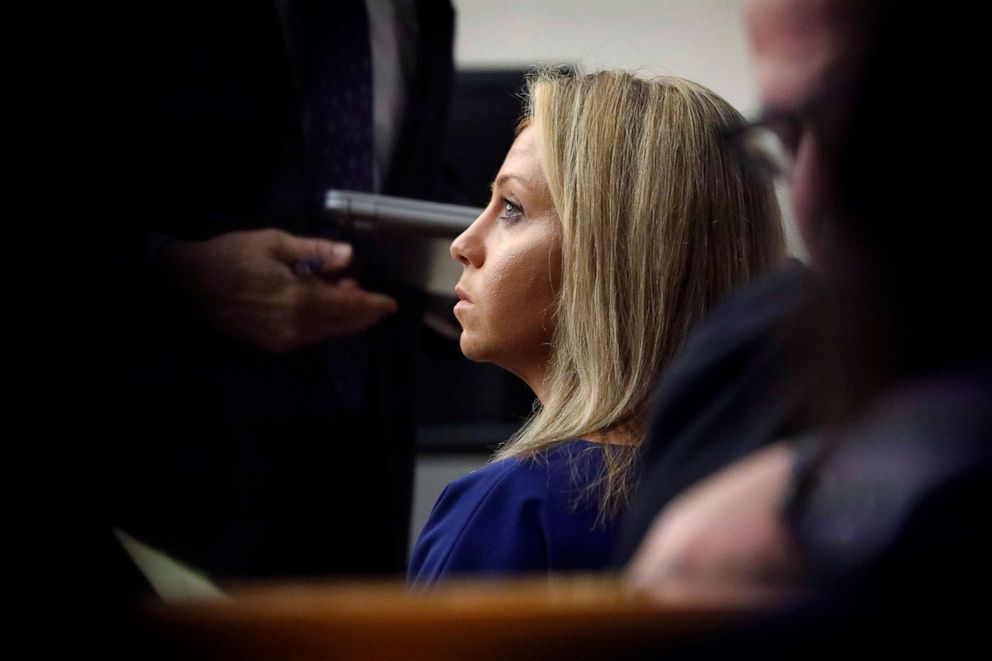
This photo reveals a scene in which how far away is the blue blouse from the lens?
31.1 inches

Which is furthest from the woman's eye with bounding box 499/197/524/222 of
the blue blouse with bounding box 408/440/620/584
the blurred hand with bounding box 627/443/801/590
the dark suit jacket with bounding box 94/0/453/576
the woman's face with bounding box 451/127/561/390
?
the blurred hand with bounding box 627/443/801/590

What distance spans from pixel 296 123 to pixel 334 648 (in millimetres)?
676

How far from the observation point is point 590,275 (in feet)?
3.09

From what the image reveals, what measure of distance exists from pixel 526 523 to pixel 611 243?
0.26 meters

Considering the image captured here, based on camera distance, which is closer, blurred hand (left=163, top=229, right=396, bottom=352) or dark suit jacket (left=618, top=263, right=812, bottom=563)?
dark suit jacket (left=618, top=263, right=812, bottom=563)

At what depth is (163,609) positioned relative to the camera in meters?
0.32

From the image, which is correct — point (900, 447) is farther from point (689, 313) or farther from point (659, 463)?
point (689, 313)

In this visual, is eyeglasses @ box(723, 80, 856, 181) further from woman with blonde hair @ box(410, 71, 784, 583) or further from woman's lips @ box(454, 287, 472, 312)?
woman's lips @ box(454, 287, 472, 312)

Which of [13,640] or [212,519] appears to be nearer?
[13,640]

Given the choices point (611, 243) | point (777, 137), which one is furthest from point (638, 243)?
point (777, 137)

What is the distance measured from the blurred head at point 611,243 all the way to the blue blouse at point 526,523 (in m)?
0.04

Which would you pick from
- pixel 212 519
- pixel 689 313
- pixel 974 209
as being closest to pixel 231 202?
pixel 212 519

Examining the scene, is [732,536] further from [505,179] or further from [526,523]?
[505,179]

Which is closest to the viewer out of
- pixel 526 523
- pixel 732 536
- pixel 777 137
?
pixel 732 536
